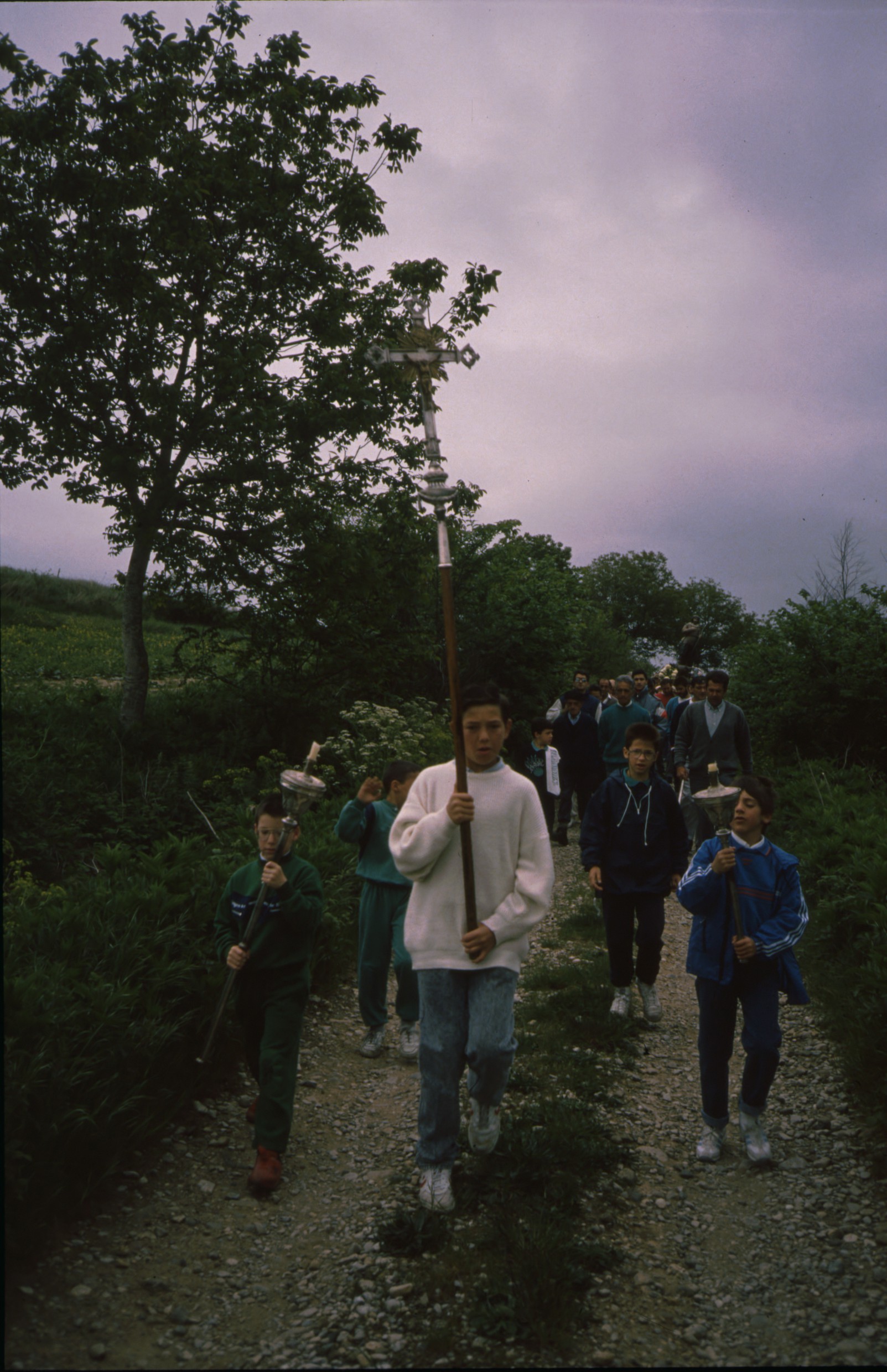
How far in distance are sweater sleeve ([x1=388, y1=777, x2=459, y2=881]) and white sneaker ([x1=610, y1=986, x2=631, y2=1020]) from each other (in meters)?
2.94

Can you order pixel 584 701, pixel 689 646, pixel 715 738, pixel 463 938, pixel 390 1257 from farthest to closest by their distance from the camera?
pixel 689 646
pixel 584 701
pixel 715 738
pixel 463 938
pixel 390 1257

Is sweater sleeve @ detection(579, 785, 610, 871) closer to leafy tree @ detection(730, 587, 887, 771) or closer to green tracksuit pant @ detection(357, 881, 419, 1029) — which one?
green tracksuit pant @ detection(357, 881, 419, 1029)

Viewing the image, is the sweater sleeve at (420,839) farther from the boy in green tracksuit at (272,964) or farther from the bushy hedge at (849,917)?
the bushy hedge at (849,917)

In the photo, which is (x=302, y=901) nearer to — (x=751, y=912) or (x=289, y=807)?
(x=289, y=807)

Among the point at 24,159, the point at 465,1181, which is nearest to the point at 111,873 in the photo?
the point at 465,1181

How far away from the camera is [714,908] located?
4598 millimetres

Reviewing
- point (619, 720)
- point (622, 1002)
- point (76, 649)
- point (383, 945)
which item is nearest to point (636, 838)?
point (622, 1002)

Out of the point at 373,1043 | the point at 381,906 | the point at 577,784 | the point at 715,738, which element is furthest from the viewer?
the point at 577,784

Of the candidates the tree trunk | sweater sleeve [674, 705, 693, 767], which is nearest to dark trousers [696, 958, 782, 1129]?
sweater sleeve [674, 705, 693, 767]

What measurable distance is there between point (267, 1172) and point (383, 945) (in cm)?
177

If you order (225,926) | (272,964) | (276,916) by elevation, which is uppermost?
(276,916)

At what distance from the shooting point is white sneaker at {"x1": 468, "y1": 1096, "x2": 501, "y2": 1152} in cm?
416

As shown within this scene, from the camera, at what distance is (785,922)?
14.5 ft

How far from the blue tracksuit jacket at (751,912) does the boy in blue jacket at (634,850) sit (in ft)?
4.98
